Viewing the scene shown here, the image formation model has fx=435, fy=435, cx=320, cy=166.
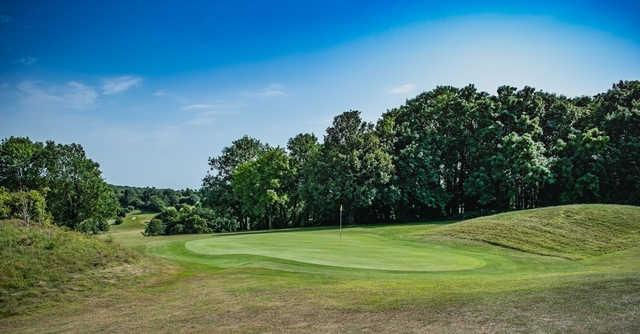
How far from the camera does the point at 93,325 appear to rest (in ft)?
37.7

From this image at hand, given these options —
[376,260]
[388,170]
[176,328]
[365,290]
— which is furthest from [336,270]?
[388,170]

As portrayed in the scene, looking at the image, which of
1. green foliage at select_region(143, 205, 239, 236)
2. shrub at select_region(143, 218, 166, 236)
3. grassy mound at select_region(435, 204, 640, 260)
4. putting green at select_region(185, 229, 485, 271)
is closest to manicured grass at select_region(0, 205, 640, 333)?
putting green at select_region(185, 229, 485, 271)

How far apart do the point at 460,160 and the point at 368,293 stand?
5294 centimetres

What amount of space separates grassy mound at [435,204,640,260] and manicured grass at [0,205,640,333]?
531 mm

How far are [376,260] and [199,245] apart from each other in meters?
12.8

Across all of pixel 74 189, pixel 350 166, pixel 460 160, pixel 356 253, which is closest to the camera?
pixel 356 253

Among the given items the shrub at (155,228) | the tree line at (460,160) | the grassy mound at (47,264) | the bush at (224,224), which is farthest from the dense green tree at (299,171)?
the grassy mound at (47,264)

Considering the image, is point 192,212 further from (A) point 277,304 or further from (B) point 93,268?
(A) point 277,304

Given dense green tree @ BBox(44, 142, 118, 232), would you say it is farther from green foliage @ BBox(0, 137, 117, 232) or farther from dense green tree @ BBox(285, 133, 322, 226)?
dense green tree @ BBox(285, 133, 322, 226)

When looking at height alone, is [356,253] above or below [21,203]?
below

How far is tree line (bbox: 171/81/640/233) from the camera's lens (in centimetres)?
5100

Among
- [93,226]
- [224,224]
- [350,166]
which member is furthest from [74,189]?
[350,166]

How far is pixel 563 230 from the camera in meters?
30.2

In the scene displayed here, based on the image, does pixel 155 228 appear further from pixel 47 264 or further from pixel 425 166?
pixel 47 264
